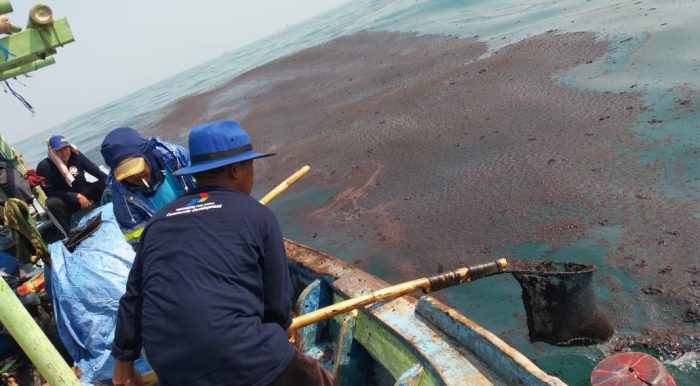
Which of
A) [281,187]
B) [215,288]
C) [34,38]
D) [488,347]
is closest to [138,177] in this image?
[281,187]

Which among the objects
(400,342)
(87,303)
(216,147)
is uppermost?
(216,147)

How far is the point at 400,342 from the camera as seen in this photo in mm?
2947

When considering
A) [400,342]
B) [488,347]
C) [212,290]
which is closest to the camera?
[212,290]

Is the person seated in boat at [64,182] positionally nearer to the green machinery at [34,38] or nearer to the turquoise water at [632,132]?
the green machinery at [34,38]

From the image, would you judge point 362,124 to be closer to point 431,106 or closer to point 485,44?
point 431,106

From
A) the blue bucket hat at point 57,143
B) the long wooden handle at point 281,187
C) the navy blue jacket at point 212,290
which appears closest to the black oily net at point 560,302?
the navy blue jacket at point 212,290

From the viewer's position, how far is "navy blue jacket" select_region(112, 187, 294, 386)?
5.74 ft

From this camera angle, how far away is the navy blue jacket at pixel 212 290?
175 centimetres

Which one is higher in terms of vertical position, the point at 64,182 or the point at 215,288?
the point at 215,288

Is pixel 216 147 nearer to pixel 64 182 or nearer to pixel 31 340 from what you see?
pixel 31 340

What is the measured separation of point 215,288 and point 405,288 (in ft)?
5.36

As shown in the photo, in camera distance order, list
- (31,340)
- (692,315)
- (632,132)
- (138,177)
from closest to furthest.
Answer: (31,340)
(692,315)
(138,177)
(632,132)

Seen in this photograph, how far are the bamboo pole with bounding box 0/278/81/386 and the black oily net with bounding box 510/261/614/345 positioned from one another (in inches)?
105

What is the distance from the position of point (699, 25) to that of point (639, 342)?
30.1 feet
